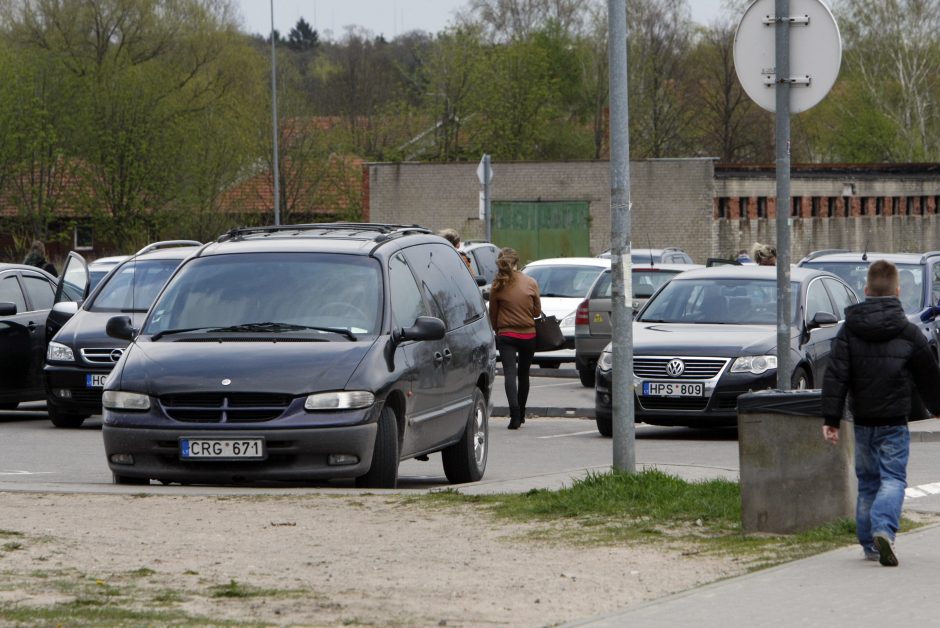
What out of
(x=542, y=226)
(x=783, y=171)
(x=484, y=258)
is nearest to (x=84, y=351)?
(x=783, y=171)

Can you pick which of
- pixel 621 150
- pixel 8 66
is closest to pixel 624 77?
pixel 621 150

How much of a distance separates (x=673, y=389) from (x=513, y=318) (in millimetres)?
2355

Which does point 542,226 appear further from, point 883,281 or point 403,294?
point 883,281

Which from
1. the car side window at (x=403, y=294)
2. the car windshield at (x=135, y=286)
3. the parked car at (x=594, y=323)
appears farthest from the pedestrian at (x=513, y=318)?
the car side window at (x=403, y=294)

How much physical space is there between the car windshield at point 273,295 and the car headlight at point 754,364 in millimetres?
5127

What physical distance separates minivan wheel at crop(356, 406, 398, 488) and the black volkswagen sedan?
5422mm

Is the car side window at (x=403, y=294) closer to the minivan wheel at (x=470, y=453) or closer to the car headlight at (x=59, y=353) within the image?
the minivan wheel at (x=470, y=453)

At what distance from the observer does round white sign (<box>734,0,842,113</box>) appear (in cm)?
1010

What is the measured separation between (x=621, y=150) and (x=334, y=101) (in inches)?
3356

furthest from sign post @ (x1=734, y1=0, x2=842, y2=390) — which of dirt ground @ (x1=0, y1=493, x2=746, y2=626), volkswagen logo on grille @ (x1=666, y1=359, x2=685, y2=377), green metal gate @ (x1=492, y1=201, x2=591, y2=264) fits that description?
green metal gate @ (x1=492, y1=201, x2=591, y2=264)

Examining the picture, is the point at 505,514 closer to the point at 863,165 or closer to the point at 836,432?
the point at 836,432

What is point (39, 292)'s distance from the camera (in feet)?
64.2

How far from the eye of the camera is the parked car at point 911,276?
70.1 feet

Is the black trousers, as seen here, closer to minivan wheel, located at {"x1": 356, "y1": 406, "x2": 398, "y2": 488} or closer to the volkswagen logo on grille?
the volkswagen logo on grille
